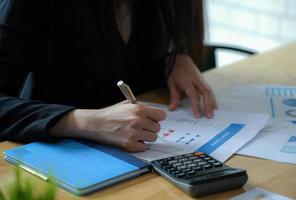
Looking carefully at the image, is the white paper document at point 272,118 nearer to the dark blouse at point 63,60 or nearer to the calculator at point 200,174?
the calculator at point 200,174

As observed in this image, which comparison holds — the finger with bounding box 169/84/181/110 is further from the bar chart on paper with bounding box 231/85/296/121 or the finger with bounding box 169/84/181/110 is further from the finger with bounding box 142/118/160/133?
the finger with bounding box 142/118/160/133

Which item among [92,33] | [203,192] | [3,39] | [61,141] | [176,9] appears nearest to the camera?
[203,192]

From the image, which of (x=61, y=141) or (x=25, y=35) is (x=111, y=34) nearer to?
(x=25, y=35)

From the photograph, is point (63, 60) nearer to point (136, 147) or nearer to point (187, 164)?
point (136, 147)

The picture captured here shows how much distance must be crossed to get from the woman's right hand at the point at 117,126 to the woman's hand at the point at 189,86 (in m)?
0.21

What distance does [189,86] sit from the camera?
1.34 metres

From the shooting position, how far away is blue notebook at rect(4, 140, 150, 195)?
2.82 feet

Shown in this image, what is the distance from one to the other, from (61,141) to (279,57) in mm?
Result: 946

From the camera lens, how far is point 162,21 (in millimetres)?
1518

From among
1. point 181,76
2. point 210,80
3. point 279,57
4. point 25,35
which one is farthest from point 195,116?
point 279,57

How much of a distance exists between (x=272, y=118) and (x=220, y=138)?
18cm

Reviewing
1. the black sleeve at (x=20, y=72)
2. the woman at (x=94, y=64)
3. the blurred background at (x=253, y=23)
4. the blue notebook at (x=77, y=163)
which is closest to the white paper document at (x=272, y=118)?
the woman at (x=94, y=64)

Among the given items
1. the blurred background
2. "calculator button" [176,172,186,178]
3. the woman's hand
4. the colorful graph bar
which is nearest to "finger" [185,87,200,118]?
the woman's hand

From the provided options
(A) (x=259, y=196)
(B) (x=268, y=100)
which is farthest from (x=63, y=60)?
(A) (x=259, y=196)
